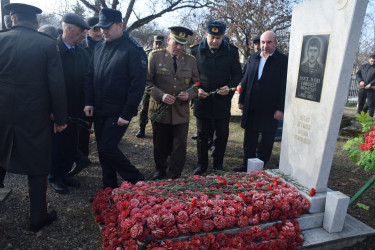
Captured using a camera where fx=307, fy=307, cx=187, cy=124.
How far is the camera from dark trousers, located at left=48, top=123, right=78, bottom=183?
383 centimetres

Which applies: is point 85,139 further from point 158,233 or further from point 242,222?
point 242,222

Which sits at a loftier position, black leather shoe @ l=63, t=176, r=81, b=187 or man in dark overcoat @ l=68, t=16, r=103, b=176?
man in dark overcoat @ l=68, t=16, r=103, b=176

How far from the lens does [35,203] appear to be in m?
2.97

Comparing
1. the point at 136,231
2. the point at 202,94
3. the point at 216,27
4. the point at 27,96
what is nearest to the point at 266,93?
the point at 202,94

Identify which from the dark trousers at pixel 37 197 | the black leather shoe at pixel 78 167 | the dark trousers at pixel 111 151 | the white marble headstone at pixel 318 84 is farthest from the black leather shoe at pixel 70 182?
the white marble headstone at pixel 318 84

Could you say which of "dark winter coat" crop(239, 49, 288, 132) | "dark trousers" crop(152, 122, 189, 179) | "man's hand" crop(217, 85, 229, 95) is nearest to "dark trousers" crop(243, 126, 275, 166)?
"dark winter coat" crop(239, 49, 288, 132)

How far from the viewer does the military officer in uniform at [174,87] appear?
12.7 feet

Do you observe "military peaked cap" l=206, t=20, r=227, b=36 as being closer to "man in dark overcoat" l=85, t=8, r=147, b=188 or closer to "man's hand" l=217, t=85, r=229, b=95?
"man's hand" l=217, t=85, r=229, b=95

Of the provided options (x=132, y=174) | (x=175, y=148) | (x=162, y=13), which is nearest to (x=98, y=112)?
(x=132, y=174)

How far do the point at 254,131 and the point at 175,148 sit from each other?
1.27 metres

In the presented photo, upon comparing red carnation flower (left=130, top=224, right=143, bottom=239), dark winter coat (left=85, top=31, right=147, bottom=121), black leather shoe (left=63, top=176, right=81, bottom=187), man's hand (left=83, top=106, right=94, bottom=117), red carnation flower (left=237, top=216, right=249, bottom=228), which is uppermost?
dark winter coat (left=85, top=31, right=147, bottom=121)

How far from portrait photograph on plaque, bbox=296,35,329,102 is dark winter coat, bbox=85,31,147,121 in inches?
68.4

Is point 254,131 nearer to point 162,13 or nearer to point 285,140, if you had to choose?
point 285,140

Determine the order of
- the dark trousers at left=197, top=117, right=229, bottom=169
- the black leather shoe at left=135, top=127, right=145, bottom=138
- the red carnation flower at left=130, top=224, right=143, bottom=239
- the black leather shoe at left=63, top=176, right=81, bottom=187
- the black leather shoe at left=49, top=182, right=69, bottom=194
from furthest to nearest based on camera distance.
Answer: the black leather shoe at left=135, top=127, right=145, bottom=138
the dark trousers at left=197, top=117, right=229, bottom=169
the black leather shoe at left=63, top=176, right=81, bottom=187
the black leather shoe at left=49, top=182, right=69, bottom=194
the red carnation flower at left=130, top=224, right=143, bottom=239
